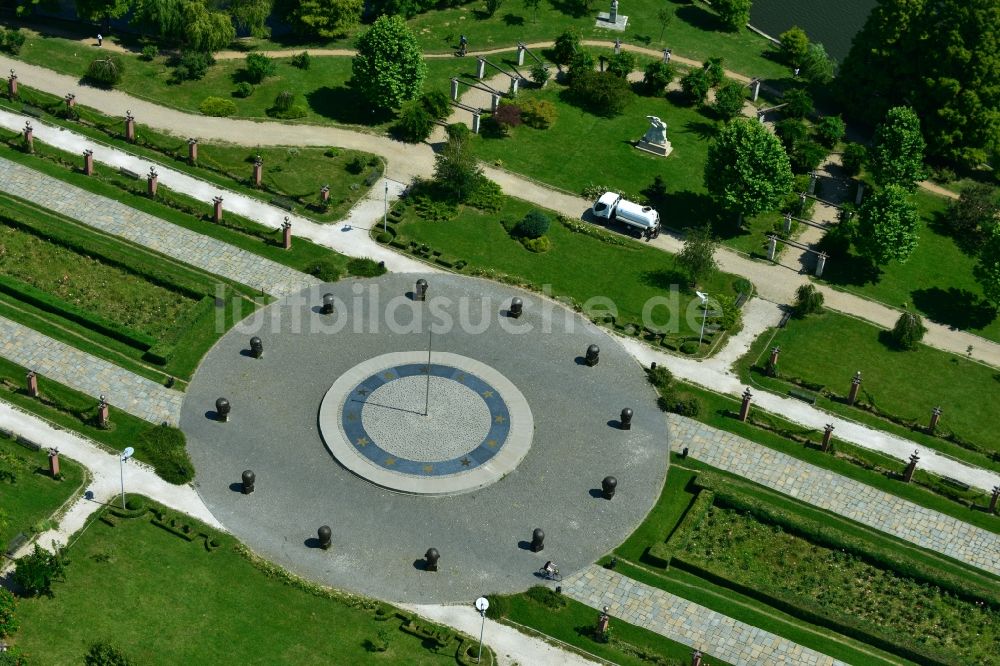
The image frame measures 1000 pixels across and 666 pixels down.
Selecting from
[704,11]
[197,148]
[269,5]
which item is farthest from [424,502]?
[704,11]

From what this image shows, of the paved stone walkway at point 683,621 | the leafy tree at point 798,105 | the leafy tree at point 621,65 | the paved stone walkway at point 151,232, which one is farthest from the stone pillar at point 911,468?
the leafy tree at point 621,65

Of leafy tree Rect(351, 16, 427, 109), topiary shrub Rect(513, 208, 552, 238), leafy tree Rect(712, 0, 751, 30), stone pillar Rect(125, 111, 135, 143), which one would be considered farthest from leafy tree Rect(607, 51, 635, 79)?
stone pillar Rect(125, 111, 135, 143)

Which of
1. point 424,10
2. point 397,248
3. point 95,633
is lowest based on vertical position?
point 95,633

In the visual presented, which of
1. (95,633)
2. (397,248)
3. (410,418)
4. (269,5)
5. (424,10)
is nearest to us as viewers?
(95,633)

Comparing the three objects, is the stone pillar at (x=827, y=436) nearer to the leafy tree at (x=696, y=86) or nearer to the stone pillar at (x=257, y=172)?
the leafy tree at (x=696, y=86)

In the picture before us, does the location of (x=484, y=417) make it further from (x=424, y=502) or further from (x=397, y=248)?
(x=397, y=248)

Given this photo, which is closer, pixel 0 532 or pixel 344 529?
pixel 0 532

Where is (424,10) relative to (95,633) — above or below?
above

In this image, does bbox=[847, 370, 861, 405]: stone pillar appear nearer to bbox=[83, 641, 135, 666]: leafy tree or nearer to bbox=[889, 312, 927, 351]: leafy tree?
bbox=[889, 312, 927, 351]: leafy tree
